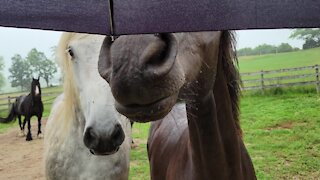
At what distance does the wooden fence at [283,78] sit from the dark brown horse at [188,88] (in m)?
13.7

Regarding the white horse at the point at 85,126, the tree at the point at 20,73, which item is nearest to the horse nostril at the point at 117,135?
the white horse at the point at 85,126

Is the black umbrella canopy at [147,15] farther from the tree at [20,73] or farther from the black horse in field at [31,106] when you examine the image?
the tree at [20,73]

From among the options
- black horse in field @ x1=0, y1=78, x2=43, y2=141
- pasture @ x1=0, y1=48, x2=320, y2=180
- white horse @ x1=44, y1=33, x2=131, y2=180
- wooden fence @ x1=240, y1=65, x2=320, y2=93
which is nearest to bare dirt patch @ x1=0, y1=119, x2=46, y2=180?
pasture @ x1=0, y1=48, x2=320, y2=180

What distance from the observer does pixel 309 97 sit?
1264cm

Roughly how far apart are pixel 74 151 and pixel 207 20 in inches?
89.8

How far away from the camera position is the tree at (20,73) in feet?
87.7

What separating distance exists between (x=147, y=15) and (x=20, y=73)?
100 ft

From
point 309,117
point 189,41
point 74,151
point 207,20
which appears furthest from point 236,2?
point 309,117

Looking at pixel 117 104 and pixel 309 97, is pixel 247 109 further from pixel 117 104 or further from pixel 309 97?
pixel 117 104

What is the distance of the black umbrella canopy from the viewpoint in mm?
708

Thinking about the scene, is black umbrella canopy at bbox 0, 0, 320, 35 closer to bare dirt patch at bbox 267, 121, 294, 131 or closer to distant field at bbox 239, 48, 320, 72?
bare dirt patch at bbox 267, 121, 294, 131

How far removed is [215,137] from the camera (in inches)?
59.2

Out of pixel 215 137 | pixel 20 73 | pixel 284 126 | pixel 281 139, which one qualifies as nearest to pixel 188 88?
pixel 215 137

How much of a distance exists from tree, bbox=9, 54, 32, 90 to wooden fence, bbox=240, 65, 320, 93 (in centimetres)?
1598
